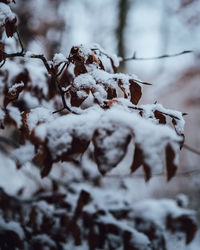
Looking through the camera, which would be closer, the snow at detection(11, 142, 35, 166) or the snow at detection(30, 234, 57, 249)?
the snow at detection(11, 142, 35, 166)

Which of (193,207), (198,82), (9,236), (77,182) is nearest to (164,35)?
(198,82)

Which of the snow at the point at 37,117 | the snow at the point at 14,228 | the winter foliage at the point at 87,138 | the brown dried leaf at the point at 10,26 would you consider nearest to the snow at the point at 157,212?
the winter foliage at the point at 87,138

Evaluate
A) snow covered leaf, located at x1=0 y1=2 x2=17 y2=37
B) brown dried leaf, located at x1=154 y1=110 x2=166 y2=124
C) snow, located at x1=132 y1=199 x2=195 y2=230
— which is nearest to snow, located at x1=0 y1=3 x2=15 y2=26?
snow covered leaf, located at x1=0 y1=2 x2=17 y2=37

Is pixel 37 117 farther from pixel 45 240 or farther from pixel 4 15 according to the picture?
pixel 45 240

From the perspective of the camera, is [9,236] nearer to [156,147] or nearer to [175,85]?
[156,147]

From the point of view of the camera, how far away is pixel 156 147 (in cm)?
48

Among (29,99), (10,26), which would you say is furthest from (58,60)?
(29,99)

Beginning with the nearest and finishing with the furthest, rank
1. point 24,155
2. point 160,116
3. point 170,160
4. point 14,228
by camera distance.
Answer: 1. point 170,160
2. point 24,155
3. point 160,116
4. point 14,228

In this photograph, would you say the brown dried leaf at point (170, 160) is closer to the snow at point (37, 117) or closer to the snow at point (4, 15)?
the snow at point (37, 117)

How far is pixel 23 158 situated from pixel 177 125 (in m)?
0.49

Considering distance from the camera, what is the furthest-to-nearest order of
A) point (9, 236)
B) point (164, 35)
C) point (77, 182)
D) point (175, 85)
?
point (164, 35)
point (175, 85)
point (77, 182)
point (9, 236)

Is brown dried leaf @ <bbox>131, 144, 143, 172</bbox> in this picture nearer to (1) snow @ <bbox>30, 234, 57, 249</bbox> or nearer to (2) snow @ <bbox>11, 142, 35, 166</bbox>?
(2) snow @ <bbox>11, 142, 35, 166</bbox>

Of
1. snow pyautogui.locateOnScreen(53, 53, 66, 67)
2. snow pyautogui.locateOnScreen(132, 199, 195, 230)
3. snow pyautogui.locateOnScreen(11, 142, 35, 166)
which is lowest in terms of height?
snow pyautogui.locateOnScreen(132, 199, 195, 230)

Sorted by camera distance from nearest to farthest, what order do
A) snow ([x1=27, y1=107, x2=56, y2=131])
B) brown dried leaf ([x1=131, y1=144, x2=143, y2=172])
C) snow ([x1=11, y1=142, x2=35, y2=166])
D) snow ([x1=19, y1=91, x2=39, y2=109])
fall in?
brown dried leaf ([x1=131, y1=144, x2=143, y2=172]) < snow ([x1=11, y1=142, x2=35, y2=166]) < snow ([x1=27, y1=107, x2=56, y2=131]) < snow ([x1=19, y1=91, x2=39, y2=109])
